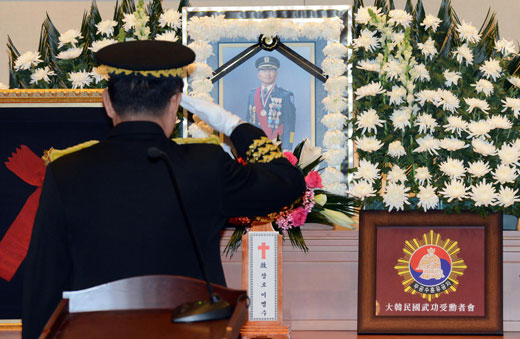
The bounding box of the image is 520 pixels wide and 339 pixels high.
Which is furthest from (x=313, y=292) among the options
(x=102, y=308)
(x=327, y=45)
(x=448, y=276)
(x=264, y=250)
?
(x=102, y=308)

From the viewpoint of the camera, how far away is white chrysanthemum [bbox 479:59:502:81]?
4.02m

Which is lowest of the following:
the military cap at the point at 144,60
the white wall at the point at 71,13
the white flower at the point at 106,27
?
the military cap at the point at 144,60

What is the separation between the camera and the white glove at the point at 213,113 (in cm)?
234

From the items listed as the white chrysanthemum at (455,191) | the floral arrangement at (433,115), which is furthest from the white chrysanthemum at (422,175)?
the white chrysanthemum at (455,191)

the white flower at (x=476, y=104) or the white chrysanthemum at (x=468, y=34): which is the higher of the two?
the white chrysanthemum at (x=468, y=34)

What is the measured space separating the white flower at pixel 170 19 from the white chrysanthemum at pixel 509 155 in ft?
6.19

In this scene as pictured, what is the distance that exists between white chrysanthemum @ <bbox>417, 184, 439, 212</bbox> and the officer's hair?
1920 mm

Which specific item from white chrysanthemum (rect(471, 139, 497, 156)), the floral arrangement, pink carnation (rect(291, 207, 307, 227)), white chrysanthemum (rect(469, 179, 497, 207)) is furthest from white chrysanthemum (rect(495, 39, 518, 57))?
pink carnation (rect(291, 207, 307, 227))

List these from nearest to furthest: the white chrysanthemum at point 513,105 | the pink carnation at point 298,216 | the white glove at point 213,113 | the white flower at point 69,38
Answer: the white glove at point 213,113
the pink carnation at point 298,216
the white chrysanthemum at point 513,105
the white flower at point 69,38

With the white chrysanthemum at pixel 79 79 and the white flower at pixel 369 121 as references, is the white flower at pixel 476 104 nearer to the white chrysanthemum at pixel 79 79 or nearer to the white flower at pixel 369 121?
the white flower at pixel 369 121

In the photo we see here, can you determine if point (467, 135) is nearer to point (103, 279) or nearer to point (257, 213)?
point (257, 213)

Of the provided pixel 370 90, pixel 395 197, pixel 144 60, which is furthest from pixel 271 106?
pixel 144 60

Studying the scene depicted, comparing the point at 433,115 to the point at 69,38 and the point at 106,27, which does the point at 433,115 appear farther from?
the point at 69,38

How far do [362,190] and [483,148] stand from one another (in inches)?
24.8
